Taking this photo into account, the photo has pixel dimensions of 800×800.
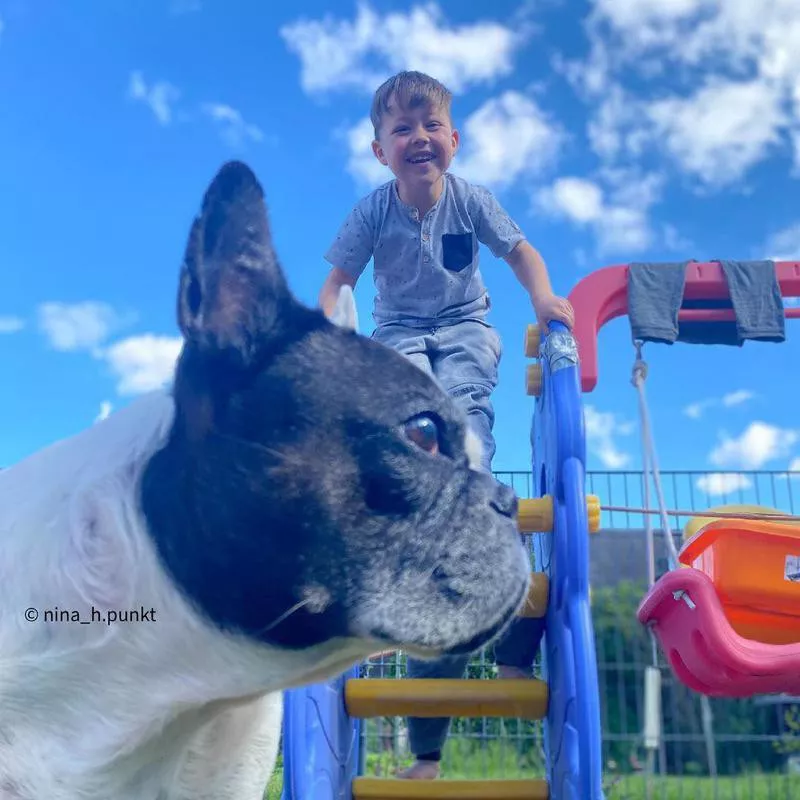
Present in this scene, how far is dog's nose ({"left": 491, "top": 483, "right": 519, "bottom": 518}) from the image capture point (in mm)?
1036

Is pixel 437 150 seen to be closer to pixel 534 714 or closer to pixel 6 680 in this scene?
pixel 534 714

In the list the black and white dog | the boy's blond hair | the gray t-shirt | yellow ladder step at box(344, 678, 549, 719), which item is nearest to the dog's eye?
the black and white dog

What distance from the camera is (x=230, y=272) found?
941mm

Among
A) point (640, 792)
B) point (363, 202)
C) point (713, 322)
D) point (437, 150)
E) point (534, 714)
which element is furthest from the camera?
point (640, 792)

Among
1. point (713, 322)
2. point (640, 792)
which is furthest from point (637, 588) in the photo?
point (713, 322)

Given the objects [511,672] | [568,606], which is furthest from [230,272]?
[511,672]

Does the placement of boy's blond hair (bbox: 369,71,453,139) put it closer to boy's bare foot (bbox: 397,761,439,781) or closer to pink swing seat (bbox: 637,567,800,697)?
pink swing seat (bbox: 637,567,800,697)

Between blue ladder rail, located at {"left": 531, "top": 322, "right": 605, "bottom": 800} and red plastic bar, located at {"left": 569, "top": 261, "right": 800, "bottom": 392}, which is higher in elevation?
red plastic bar, located at {"left": 569, "top": 261, "right": 800, "bottom": 392}

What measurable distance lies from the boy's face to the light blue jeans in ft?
1.09

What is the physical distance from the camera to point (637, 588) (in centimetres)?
445

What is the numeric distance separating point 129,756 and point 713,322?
1.78 metres

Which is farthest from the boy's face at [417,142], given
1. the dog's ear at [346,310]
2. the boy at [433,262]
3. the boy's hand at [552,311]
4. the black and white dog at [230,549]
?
the black and white dog at [230,549]

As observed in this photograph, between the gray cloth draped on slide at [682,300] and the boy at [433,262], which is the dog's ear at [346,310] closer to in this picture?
the boy at [433,262]

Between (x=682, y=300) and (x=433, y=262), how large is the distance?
0.66 metres
